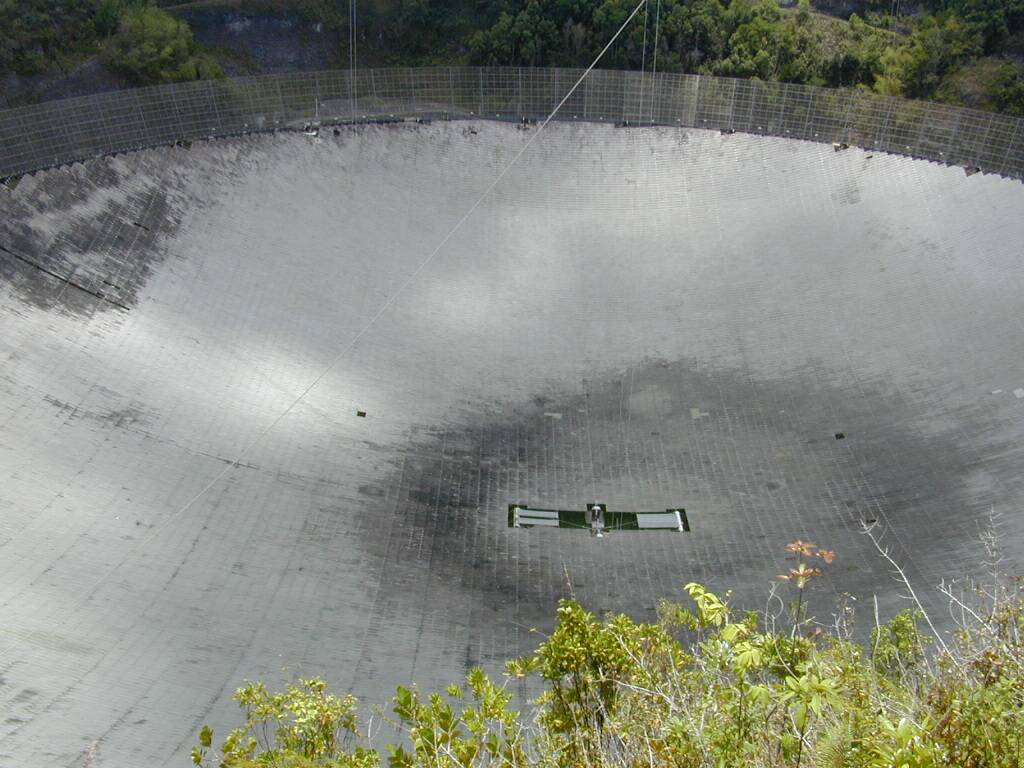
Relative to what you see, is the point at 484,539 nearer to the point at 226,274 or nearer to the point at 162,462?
the point at 162,462

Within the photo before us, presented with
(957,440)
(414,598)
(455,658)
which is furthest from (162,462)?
(957,440)

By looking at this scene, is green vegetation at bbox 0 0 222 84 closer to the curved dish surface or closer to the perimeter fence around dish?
the perimeter fence around dish

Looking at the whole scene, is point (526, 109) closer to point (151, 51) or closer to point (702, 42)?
point (702, 42)

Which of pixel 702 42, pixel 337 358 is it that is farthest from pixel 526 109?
pixel 702 42

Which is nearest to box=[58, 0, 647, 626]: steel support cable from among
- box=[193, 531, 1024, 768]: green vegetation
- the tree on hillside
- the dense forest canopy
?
box=[193, 531, 1024, 768]: green vegetation

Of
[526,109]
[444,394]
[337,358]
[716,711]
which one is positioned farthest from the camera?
[526,109]

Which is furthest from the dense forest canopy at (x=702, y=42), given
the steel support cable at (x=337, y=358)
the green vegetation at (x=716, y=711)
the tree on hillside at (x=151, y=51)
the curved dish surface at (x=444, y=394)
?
the green vegetation at (x=716, y=711)
